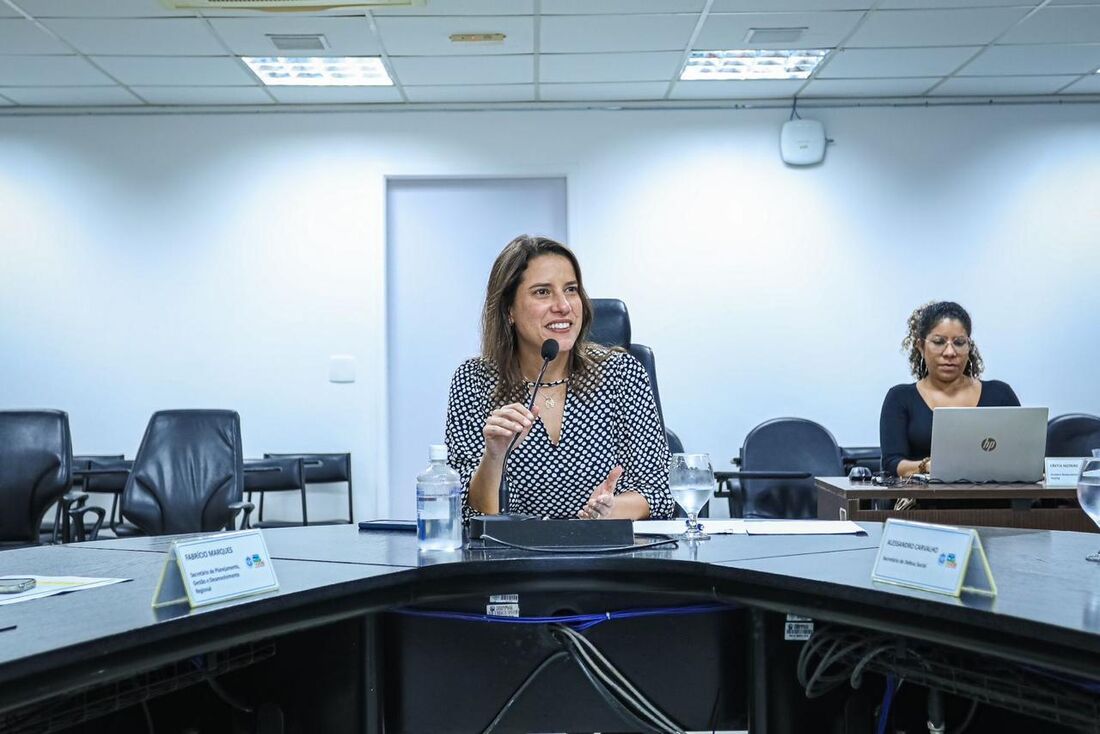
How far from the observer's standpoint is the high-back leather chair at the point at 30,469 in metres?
3.67

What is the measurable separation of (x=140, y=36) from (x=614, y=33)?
7.12 ft

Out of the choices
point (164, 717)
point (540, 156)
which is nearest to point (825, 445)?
point (540, 156)

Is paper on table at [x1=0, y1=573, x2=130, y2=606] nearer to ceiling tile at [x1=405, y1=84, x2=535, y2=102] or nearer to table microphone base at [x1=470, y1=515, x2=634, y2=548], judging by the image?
table microphone base at [x1=470, y1=515, x2=634, y2=548]

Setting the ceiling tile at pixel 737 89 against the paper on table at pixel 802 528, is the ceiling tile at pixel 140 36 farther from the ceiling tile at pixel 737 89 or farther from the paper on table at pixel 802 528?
the paper on table at pixel 802 528

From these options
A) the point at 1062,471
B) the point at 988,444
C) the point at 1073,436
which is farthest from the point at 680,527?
the point at 1073,436

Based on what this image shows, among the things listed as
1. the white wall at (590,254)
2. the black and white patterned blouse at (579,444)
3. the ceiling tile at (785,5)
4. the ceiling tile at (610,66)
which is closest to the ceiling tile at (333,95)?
the white wall at (590,254)

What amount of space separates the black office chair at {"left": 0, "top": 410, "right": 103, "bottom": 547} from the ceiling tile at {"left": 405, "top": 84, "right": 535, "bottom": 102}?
2472 mm

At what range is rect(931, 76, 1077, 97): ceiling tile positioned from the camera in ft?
16.2

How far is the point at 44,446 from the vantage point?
3740mm

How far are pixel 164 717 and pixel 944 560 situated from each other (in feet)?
4.05

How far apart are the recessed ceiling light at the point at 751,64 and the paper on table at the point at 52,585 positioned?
3968mm

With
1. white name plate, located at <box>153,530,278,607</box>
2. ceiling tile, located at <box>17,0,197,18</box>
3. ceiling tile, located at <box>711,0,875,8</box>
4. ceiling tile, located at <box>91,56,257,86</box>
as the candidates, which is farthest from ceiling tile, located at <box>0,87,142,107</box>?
white name plate, located at <box>153,530,278,607</box>

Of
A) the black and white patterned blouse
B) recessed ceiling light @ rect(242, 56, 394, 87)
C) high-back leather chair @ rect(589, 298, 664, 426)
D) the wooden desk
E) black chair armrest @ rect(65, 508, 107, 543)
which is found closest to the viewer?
the black and white patterned blouse

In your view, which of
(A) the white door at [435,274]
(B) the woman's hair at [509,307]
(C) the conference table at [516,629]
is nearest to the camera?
(C) the conference table at [516,629]
